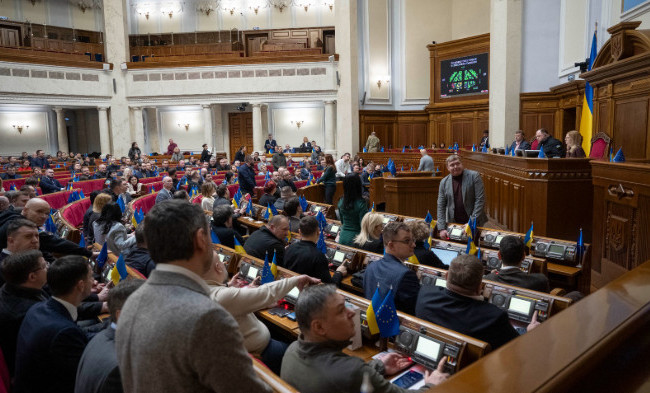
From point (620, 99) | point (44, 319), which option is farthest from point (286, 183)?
point (44, 319)

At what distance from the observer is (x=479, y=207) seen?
16.8ft

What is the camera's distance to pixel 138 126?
1881 cm

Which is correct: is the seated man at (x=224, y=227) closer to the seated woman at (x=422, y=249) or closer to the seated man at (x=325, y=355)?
the seated woman at (x=422, y=249)

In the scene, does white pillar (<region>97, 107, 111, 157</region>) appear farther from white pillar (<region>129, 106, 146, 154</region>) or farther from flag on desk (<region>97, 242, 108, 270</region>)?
flag on desk (<region>97, 242, 108, 270</region>)

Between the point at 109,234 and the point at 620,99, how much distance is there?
24.8ft

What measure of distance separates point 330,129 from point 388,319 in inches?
669

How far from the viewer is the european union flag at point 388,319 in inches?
97.8

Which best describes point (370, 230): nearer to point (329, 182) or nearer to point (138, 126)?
point (329, 182)

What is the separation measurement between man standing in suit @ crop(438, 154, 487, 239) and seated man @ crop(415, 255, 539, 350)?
2.61 metres

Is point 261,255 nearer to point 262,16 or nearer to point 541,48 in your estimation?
point 541,48

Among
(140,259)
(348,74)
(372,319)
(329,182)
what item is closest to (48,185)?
(329,182)

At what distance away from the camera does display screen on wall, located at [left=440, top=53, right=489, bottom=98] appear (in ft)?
49.7

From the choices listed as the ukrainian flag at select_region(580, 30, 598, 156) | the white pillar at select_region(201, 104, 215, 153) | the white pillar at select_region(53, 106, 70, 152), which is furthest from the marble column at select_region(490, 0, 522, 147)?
the white pillar at select_region(53, 106, 70, 152)

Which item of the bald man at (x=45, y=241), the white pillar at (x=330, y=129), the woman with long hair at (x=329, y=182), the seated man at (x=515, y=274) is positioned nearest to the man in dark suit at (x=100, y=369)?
the seated man at (x=515, y=274)
